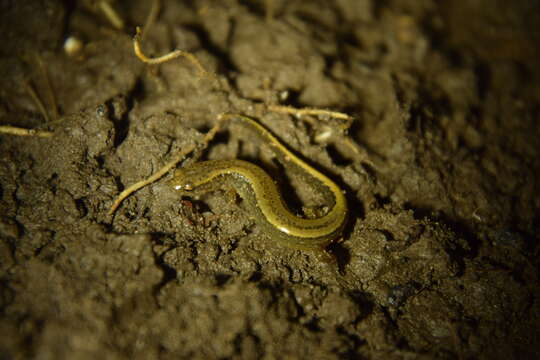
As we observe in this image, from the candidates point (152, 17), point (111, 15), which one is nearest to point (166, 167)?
point (152, 17)

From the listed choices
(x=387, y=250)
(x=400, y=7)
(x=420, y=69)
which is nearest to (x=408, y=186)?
(x=387, y=250)

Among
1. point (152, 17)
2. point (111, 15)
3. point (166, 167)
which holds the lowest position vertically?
point (166, 167)

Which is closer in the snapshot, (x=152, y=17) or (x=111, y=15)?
(x=152, y=17)

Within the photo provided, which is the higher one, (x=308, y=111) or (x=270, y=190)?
(x=308, y=111)

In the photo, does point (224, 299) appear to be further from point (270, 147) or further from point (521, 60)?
point (521, 60)

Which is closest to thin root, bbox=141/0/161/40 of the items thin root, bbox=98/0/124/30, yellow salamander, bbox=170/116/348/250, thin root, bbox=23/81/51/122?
thin root, bbox=98/0/124/30

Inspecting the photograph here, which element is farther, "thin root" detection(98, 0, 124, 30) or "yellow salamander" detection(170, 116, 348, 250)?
"thin root" detection(98, 0, 124, 30)

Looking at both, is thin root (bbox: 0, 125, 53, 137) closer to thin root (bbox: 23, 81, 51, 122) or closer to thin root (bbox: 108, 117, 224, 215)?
thin root (bbox: 23, 81, 51, 122)

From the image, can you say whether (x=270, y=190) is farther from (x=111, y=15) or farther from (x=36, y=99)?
(x=111, y=15)
